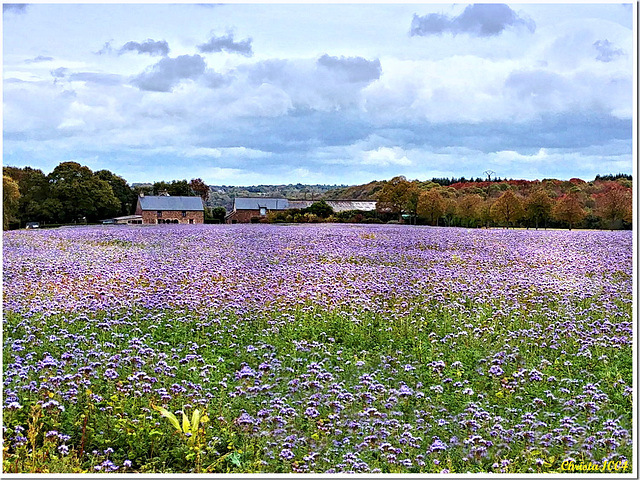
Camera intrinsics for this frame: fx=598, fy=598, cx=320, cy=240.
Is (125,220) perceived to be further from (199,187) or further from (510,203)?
(510,203)

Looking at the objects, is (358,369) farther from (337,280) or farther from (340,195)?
(340,195)

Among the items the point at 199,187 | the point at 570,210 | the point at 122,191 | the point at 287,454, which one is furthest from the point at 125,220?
the point at 570,210

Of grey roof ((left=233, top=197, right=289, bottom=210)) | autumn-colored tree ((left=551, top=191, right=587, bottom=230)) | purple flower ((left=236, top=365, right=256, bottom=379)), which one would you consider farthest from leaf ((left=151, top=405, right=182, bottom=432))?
autumn-colored tree ((left=551, top=191, right=587, bottom=230))

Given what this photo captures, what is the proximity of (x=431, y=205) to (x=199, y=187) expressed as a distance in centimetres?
173

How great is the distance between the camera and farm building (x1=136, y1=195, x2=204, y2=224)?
4406mm

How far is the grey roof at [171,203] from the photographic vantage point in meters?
4.40

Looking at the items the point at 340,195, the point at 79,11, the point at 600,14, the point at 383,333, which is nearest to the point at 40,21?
the point at 79,11

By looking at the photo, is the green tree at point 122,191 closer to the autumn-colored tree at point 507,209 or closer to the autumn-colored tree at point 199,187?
the autumn-colored tree at point 199,187

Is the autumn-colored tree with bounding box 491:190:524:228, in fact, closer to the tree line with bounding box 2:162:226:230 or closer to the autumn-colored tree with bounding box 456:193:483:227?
the autumn-colored tree with bounding box 456:193:483:227

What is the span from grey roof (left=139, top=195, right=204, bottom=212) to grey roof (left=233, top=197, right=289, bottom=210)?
28cm

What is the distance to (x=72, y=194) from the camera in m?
4.25

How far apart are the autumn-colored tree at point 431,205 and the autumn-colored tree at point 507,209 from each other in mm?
417

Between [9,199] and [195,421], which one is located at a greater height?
[9,199]

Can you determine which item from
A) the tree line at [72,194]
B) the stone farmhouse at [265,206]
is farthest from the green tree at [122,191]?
the stone farmhouse at [265,206]
